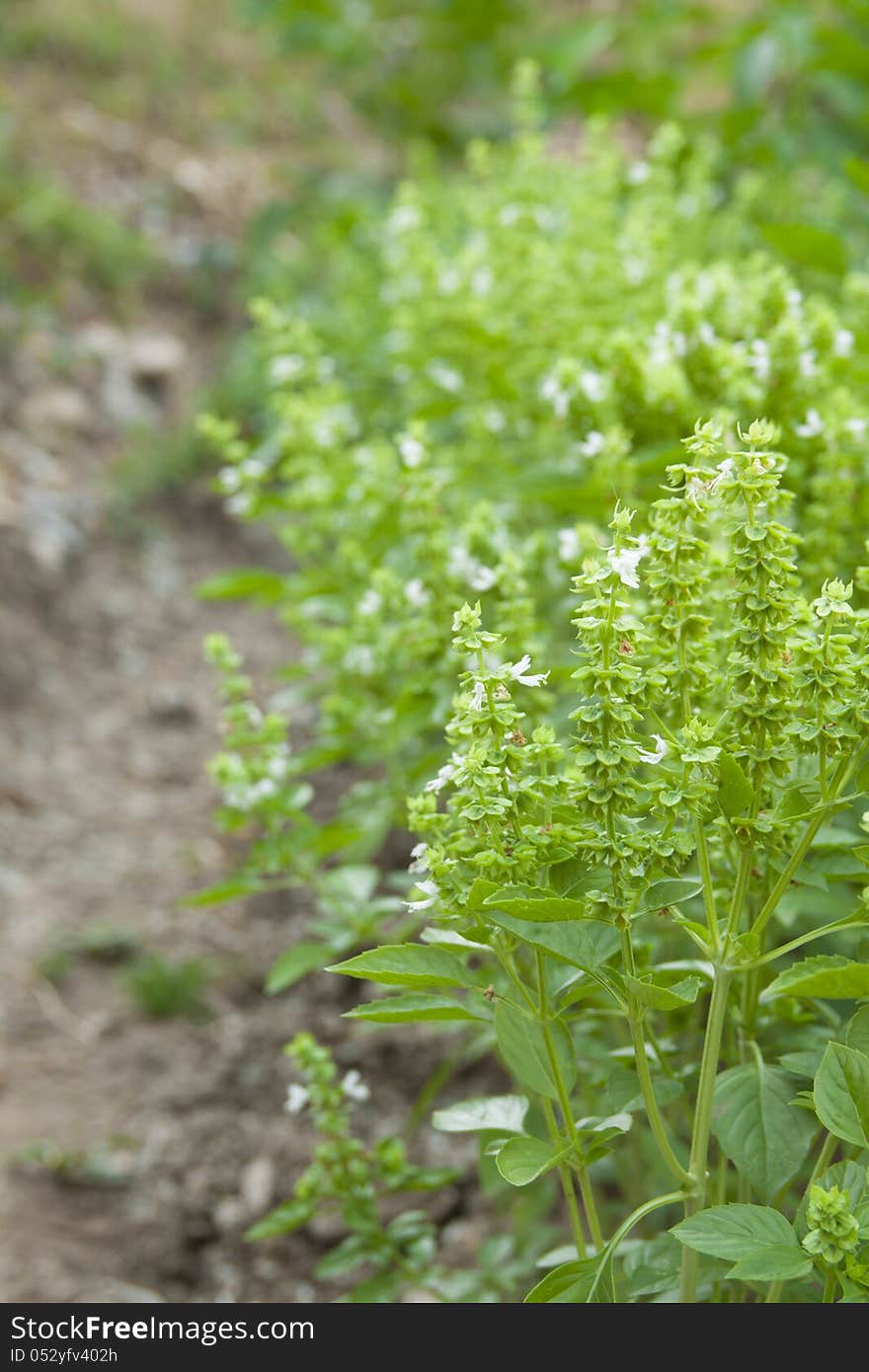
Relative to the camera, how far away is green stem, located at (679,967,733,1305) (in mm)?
1095

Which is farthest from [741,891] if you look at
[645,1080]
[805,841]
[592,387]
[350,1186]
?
[592,387]

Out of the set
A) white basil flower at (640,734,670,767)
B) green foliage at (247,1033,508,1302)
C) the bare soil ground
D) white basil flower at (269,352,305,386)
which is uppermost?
white basil flower at (640,734,670,767)

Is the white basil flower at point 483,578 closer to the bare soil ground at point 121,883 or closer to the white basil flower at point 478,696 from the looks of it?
the white basil flower at point 478,696

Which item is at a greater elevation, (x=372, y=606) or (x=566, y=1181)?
(x=372, y=606)

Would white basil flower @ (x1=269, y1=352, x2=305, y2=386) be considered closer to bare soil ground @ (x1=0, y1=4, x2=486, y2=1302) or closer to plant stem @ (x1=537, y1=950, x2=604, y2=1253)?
bare soil ground @ (x1=0, y1=4, x2=486, y2=1302)

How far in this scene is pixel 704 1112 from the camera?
1.10 metres

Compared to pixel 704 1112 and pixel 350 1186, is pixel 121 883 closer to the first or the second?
pixel 350 1186

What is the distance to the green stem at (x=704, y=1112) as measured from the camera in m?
1.09

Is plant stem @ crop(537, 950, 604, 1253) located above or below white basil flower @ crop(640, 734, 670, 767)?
below

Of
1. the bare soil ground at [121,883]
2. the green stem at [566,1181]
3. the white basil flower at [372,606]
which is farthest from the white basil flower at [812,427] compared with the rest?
the bare soil ground at [121,883]

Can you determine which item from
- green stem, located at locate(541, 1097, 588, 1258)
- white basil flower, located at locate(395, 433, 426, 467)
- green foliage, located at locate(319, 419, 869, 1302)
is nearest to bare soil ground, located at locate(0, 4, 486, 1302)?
green stem, located at locate(541, 1097, 588, 1258)

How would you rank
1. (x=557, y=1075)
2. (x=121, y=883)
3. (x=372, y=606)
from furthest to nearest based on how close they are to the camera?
1. (x=121, y=883)
2. (x=372, y=606)
3. (x=557, y=1075)

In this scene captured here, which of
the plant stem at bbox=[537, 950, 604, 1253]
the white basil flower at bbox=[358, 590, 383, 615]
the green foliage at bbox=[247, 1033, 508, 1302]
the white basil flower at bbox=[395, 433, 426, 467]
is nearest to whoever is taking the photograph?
A: the plant stem at bbox=[537, 950, 604, 1253]

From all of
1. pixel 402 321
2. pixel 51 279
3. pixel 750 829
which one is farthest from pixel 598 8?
pixel 750 829
